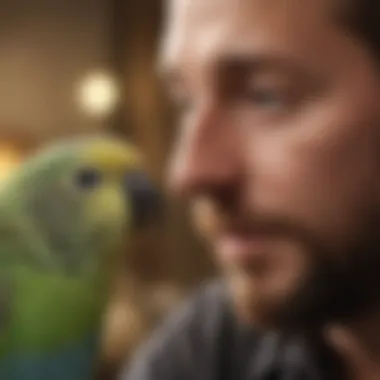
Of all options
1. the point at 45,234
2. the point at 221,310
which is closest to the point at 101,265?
the point at 45,234

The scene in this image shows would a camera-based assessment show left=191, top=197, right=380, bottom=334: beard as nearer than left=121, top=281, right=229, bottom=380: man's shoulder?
Yes

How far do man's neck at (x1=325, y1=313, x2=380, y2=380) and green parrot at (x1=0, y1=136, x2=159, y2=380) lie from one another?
17 cm

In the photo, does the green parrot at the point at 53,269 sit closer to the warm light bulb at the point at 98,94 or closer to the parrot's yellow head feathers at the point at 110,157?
the parrot's yellow head feathers at the point at 110,157

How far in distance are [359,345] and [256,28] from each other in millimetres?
195

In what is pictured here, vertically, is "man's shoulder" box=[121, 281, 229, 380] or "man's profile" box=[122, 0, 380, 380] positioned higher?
"man's profile" box=[122, 0, 380, 380]

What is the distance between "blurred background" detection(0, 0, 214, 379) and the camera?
1.60ft

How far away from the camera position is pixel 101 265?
1.13ft

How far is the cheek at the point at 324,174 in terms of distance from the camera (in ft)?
1.34

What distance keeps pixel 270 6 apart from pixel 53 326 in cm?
19

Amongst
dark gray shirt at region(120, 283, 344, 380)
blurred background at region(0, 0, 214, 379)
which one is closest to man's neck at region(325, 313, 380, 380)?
dark gray shirt at region(120, 283, 344, 380)

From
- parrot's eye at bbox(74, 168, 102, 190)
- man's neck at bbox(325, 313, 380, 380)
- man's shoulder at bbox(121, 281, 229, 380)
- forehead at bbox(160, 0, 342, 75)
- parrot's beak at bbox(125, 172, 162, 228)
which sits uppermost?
forehead at bbox(160, 0, 342, 75)

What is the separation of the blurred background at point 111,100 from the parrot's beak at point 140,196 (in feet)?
0.13

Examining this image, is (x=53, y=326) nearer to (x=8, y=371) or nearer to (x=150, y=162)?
(x=8, y=371)

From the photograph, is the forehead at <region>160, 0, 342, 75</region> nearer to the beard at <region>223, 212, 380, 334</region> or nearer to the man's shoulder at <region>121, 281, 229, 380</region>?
the beard at <region>223, 212, 380, 334</region>
